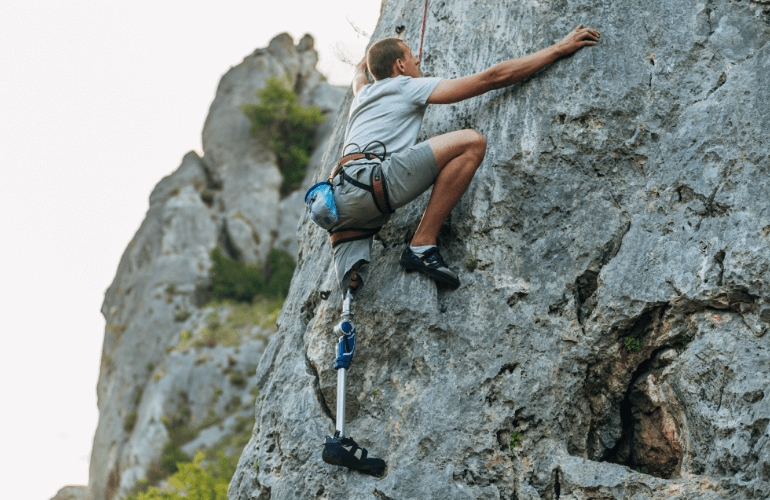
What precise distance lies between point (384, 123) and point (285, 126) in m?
21.0

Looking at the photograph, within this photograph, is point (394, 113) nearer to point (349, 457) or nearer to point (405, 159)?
point (405, 159)

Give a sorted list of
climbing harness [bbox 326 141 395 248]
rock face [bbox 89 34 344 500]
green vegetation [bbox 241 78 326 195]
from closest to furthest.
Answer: climbing harness [bbox 326 141 395 248] → rock face [bbox 89 34 344 500] → green vegetation [bbox 241 78 326 195]

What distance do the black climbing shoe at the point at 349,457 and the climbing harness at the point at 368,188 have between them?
167 centimetres

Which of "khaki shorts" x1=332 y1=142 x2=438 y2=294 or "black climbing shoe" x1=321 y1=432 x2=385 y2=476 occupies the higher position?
"khaki shorts" x1=332 y1=142 x2=438 y2=294

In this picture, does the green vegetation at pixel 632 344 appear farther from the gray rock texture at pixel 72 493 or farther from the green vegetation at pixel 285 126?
the gray rock texture at pixel 72 493

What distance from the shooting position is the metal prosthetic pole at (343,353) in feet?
15.5

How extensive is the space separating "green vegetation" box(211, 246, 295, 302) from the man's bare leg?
1723 centimetres

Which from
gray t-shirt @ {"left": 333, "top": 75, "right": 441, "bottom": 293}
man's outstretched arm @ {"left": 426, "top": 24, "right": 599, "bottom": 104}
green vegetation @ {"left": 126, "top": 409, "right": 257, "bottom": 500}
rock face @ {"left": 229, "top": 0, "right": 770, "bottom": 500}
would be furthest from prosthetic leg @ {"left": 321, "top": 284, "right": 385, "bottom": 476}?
green vegetation @ {"left": 126, "top": 409, "right": 257, "bottom": 500}

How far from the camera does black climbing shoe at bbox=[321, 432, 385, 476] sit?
15.4ft

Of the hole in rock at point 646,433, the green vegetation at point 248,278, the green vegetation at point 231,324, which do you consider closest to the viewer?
the hole in rock at point 646,433

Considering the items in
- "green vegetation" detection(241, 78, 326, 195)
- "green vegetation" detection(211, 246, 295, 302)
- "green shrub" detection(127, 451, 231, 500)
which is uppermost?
"green vegetation" detection(241, 78, 326, 195)

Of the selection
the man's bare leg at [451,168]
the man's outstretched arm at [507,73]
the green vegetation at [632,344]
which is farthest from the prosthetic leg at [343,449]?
the man's outstretched arm at [507,73]

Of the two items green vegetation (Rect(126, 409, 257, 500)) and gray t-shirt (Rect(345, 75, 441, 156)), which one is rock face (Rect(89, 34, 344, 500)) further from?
gray t-shirt (Rect(345, 75, 441, 156))

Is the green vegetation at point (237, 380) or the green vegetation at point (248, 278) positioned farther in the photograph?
the green vegetation at point (248, 278)
